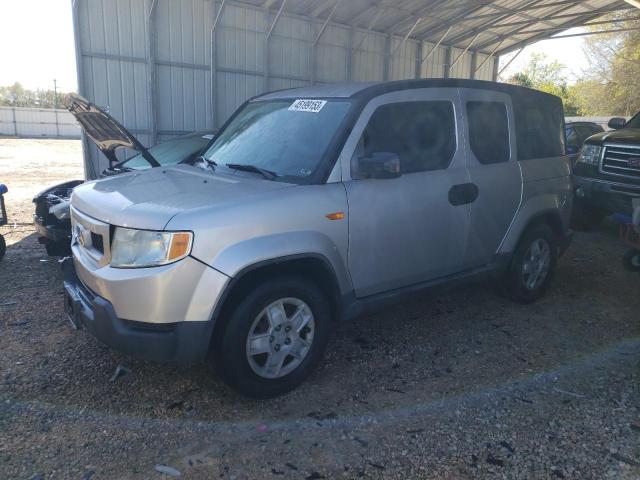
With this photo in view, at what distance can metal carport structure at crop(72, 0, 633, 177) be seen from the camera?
9922mm

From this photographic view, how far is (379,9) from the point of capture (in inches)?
508

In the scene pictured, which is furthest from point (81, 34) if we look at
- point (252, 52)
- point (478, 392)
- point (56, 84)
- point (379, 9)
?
point (56, 84)

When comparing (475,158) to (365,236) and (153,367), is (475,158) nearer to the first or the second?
(365,236)

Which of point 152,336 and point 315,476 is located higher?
point 152,336

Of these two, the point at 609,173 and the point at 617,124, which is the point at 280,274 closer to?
the point at 609,173

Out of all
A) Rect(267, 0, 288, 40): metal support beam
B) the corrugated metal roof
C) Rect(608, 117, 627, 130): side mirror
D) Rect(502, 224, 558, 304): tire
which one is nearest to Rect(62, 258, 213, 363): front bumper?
Rect(502, 224, 558, 304): tire

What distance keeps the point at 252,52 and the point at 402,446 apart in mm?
10810

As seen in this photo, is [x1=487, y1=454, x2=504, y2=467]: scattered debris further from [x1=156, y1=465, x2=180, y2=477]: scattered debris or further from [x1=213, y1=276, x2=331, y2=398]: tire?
[x1=156, y1=465, x2=180, y2=477]: scattered debris

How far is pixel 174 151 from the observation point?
21.9ft

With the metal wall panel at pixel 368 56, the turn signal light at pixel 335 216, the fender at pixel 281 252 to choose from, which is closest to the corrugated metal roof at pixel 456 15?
the metal wall panel at pixel 368 56

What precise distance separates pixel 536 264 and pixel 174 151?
4732mm

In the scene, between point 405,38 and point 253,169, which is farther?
point 405,38

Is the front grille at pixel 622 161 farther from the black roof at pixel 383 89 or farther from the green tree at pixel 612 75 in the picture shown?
the green tree at pixel 612 75

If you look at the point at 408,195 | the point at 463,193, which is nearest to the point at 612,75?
the point at 463,193
